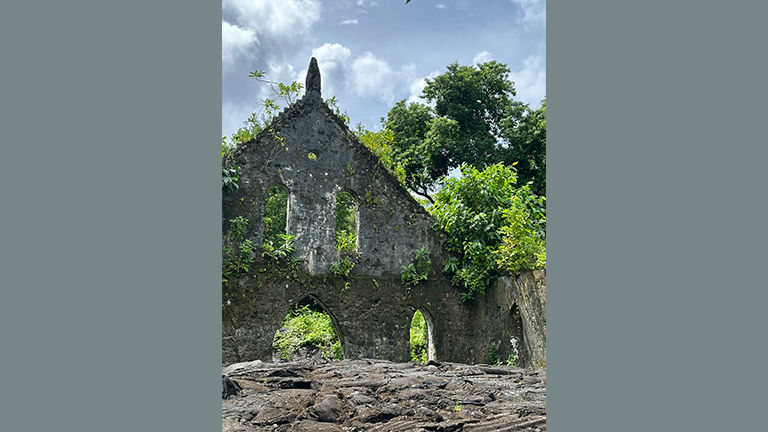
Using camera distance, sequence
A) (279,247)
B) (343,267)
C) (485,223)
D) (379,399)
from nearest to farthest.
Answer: (379,399)
(279,247)
(485,223)
(343,267)

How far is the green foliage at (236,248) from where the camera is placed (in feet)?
32.6

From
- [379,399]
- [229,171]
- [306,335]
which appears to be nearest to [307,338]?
[306,335]

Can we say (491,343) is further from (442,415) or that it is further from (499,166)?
(442,415)

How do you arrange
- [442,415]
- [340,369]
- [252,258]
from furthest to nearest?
1. [252,258]
2. [340,369]
3. [442,415]

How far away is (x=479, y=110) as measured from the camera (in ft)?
38.3

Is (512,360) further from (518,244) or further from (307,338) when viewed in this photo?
(307,338)

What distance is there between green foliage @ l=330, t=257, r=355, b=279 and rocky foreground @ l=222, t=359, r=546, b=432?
2509 mm

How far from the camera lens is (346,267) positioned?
38.5 feet

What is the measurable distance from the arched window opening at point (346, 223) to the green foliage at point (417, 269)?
1133 mm

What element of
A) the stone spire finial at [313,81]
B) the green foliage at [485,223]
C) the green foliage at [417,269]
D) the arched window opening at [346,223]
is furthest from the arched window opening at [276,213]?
the green foliage at [485,223]

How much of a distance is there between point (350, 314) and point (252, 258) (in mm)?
2445

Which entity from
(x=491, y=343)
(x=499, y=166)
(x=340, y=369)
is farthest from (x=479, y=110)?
(x=340, y=369)

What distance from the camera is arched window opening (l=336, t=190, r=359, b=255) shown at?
1181cm

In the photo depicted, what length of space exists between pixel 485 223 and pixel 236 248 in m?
4.70
